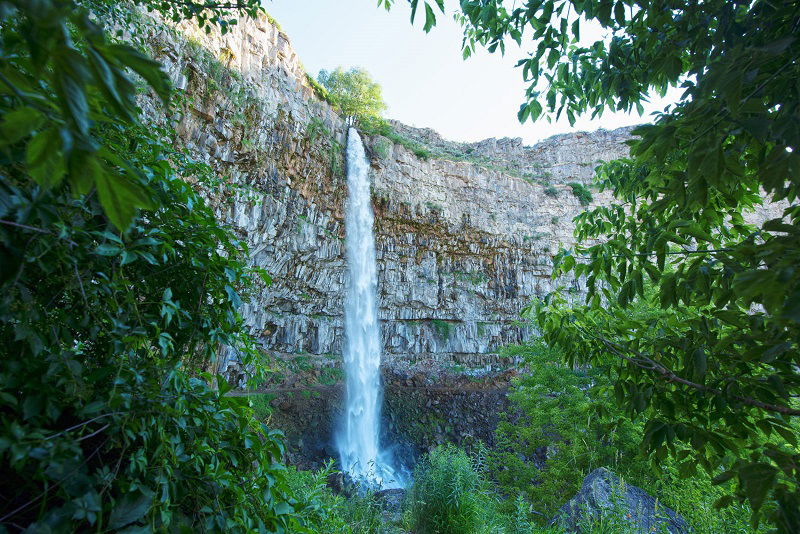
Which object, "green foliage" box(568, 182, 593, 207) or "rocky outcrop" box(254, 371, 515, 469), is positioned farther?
"green foliage" box(568, 182, 593, 207)

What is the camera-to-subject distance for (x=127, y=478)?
3.74ft

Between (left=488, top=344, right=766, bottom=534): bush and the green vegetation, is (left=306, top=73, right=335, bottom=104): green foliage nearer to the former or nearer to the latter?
(left=488, top=344, right=766, bottom=534): bush

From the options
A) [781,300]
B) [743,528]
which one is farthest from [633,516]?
[781,300]

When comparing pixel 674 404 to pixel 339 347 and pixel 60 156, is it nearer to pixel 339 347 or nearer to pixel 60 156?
pixel 60 156

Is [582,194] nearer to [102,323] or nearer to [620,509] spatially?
[620,509]

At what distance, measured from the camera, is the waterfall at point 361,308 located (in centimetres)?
1858

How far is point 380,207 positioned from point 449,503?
54.3 feet

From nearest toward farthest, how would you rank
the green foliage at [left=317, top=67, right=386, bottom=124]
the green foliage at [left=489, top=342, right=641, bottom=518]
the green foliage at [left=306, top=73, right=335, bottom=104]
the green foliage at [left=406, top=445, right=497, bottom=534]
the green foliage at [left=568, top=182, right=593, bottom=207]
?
the green foliage at [left=406, top=445, right=497, bottom=534] < the green foliage at [left=489, top=342, right=641, bottom=518] < the green foliage at [left=306, top=73, right=335, bottom=104] < the green foliage at [left=317, top=67, right=386, bottom=124] < the green foliage at [left=568, top=182, right=593, bottom=207]

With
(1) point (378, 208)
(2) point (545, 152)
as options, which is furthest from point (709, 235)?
(2) point (545, 152)

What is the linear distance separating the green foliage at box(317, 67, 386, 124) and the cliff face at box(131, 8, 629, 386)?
8.60ft

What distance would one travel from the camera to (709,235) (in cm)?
184

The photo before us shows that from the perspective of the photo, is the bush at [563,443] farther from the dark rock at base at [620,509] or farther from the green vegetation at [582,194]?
the green vegetation at [582,194]

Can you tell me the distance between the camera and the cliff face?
13844 mm

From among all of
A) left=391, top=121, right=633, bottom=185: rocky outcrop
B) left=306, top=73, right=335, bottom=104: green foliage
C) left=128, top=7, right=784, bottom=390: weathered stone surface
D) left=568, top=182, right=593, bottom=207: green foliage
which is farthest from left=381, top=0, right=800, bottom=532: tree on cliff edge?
left=568, top=182, right=593, bottom=207: green foliage
